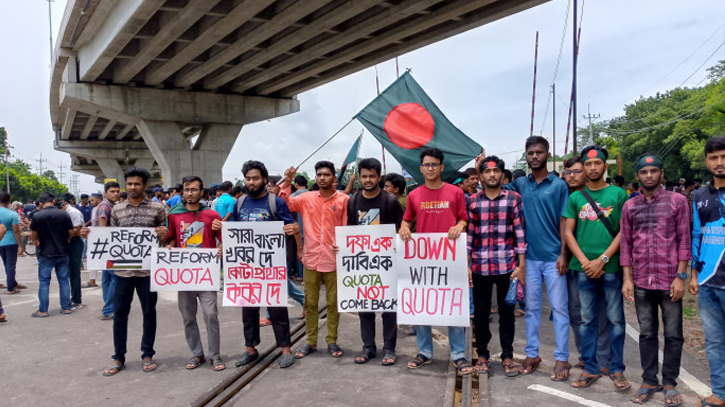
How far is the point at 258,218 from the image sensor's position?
5.17 meters

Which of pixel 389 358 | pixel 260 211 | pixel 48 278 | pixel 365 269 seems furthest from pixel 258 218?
pixel 48 278

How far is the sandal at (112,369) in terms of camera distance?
4.96m

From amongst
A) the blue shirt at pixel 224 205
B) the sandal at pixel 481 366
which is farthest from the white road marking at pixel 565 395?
the blue shirt at pixel 224 205

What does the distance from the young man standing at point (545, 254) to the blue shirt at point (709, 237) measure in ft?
3.34

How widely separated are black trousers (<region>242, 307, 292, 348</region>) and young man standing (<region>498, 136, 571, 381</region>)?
246 centimetres

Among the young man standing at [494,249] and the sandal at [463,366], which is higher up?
the young man standing at [494,249]

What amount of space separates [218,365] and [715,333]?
4532mm

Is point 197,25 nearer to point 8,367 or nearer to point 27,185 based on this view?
point 8,367

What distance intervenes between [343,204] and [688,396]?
144 inches

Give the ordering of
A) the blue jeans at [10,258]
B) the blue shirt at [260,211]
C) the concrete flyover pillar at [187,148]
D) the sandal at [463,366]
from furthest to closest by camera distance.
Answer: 1. the concrete flyover pillar at [187,148]
2. the blue jeans at [10,258]
3. the blue shirt at [260,211]
4. the sandal at [463,366]

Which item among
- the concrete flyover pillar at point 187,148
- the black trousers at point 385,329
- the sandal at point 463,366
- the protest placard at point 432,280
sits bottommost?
the sandal at point 463,366

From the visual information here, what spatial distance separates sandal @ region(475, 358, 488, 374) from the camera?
15.0ft

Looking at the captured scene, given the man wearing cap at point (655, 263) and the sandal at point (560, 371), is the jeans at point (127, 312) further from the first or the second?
the man wearing cap at point (655, 263)

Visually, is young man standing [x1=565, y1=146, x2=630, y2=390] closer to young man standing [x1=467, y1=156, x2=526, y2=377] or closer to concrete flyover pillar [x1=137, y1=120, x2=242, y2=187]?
young man standing [x1=467, y1=156, x2=526, y2=377]
